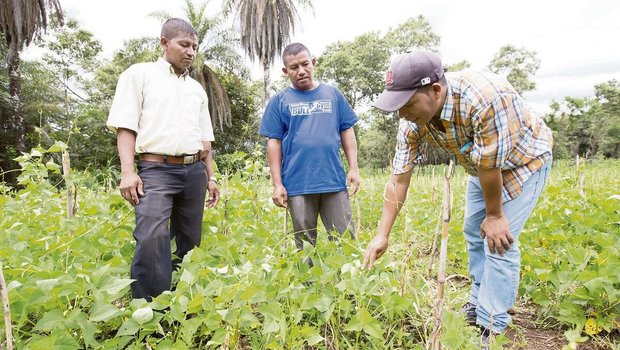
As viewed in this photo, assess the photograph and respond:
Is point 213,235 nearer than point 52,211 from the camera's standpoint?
Yes

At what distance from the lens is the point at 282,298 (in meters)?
1.85

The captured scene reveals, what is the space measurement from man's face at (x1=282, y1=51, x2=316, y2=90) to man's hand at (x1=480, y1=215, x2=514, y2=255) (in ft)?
4.78

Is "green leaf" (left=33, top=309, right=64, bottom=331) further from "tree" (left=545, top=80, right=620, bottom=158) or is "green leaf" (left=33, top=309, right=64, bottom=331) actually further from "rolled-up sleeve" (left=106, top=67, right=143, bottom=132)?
"tree" (left=545, top=80, right=620, bottom=158)

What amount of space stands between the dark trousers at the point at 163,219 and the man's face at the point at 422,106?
1230 millimetres

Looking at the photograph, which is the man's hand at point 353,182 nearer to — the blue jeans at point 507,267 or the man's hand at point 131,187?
the blue jeans at point 507,267

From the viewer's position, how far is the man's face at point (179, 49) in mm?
2236

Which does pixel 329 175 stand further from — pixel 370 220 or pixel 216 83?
pixel 216 83

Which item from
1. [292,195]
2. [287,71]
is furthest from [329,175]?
[287,71]

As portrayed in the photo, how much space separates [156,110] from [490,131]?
5.14 ft

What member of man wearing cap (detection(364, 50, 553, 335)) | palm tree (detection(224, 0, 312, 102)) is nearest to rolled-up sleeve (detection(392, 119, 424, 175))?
man wearing cap (detection(364, 50, 553, 335))

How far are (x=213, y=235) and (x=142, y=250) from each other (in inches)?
25.7

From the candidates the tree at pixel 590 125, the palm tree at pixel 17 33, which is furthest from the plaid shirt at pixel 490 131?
the tree at pixel 590 125

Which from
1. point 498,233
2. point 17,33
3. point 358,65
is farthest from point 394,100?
point 358,65

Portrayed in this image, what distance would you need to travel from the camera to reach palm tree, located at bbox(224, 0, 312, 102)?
765 inches
